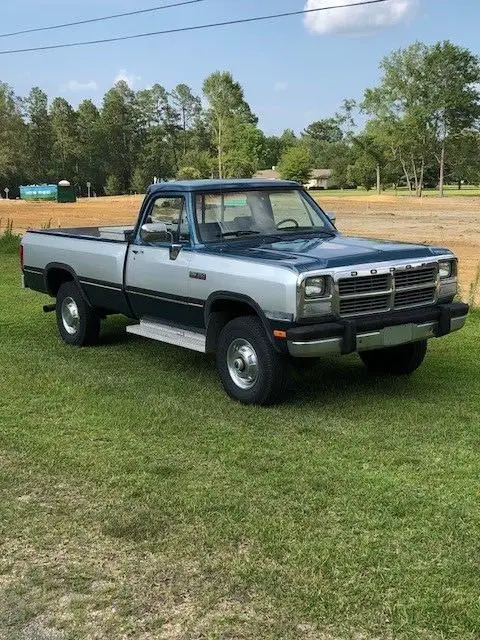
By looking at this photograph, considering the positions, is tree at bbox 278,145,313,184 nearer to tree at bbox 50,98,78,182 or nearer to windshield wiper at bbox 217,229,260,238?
tree at bbox 50,98,78,182

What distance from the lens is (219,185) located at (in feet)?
24.8

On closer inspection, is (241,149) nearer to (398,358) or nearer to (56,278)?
(56,278)

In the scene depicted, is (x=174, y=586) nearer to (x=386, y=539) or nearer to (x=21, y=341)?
(x=386, y=539)

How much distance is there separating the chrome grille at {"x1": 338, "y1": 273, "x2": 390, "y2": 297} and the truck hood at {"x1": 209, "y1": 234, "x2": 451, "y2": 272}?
13 cm

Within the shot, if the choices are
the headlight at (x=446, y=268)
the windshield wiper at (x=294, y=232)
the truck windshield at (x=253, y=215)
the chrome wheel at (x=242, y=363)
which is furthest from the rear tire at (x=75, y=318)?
the headlight at (x=446, y=268)

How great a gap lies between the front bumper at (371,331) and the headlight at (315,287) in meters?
0.23

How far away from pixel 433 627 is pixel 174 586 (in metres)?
1.15

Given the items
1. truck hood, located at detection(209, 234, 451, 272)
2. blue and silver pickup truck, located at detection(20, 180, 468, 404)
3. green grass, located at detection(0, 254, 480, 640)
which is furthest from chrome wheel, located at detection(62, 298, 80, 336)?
truck hood, located at detection(209, 234, 451, 272)

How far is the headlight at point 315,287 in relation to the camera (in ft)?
19.9

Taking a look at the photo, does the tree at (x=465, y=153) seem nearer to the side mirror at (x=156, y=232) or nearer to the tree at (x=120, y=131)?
the tree at (x=120, y=131)

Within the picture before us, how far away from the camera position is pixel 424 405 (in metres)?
6.59

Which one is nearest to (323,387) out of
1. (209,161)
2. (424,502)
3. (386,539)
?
(424,502)

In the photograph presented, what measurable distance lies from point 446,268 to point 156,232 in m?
2.62

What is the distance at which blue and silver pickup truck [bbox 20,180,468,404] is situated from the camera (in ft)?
20.2
